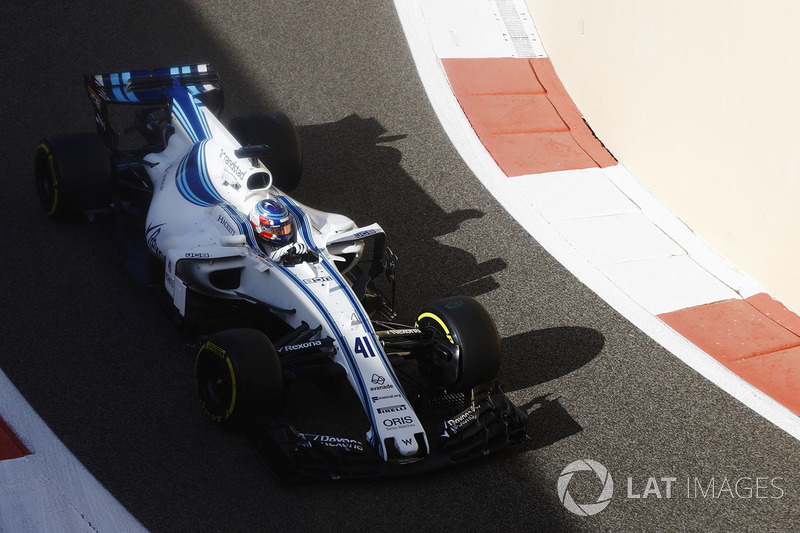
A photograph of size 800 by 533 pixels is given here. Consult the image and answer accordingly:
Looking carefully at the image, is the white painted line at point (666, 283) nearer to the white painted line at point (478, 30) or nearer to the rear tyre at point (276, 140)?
the rear tyre at point (276, 140)

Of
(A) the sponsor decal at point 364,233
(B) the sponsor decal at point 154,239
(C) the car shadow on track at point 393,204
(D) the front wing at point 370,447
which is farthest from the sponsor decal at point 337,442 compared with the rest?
(B) the sponsor decal at point 154,239

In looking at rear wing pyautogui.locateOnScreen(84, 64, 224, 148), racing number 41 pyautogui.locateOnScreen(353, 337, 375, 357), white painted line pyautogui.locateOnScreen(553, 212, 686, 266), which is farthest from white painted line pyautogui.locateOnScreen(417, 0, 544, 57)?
racing number 41 pyautogui.locateOnScreen(353, 337, 375, 357)

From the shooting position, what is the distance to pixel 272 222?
6.41m

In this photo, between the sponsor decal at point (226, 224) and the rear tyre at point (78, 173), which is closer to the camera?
the sponsor decal at point (226, 224)

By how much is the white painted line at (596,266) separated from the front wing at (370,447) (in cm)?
187

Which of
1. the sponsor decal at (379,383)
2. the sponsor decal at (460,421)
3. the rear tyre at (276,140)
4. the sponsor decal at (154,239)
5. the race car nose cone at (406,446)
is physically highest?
the rear tyre at (276,140)

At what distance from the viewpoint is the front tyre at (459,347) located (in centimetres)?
597

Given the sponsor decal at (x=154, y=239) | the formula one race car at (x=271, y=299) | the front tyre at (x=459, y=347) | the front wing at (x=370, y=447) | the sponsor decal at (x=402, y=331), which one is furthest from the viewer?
the sponsor decal at (x=154, y=239)

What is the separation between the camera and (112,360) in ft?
21.1

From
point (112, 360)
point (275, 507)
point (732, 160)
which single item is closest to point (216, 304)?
point (112, 360)

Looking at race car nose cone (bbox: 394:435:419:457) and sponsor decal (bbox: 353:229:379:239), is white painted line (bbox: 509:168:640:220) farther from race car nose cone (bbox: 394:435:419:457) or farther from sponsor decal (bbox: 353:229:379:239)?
race car nose cone (bbox: 394:435:419:457)

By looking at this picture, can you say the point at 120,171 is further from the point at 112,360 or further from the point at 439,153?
the point at 439,153

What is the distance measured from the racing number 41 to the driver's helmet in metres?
0.99

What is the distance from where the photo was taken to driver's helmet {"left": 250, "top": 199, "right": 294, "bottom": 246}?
6418 mm
